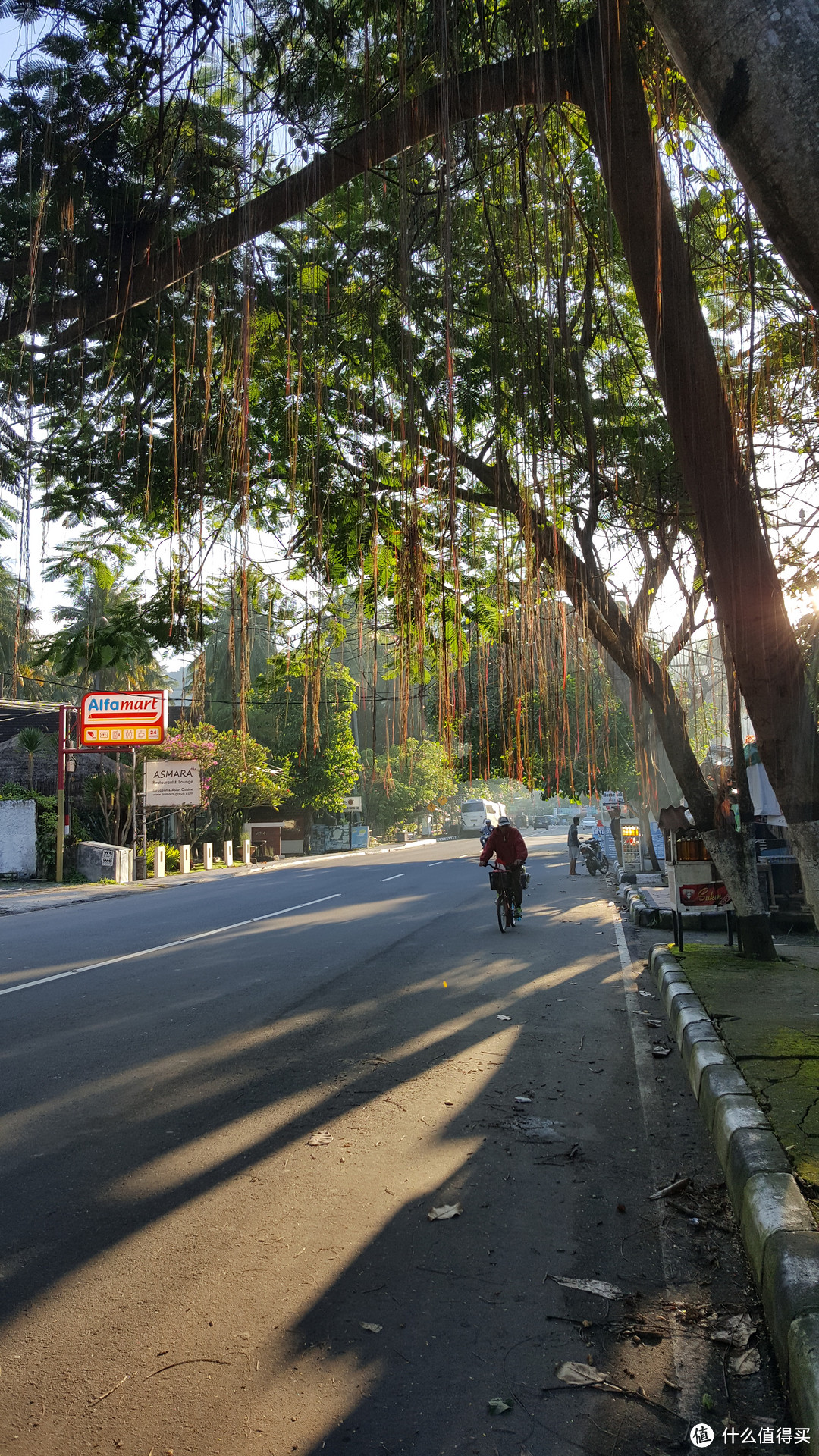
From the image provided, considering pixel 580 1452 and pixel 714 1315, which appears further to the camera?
pixel 714 1315

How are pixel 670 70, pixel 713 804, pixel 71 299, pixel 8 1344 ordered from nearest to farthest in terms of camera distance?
pixel 8 1344 → pixel 71 299 → pixel 670 70 → pixel 713 804

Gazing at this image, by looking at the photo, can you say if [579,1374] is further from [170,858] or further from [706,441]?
[170,858]

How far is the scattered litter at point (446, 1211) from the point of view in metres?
3.54

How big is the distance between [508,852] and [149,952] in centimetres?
519

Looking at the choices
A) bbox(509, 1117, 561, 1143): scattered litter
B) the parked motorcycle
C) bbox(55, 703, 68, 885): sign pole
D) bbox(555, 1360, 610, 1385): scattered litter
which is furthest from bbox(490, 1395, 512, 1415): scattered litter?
the parked motorcycle

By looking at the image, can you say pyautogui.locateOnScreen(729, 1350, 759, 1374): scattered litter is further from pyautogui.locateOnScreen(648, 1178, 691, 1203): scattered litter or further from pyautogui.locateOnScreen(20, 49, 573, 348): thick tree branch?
pyautogui.locateOnScreen(20, 49, 573, 348): thick tree branch

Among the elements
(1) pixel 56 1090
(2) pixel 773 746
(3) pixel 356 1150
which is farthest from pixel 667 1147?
(1) pixel 56 1090

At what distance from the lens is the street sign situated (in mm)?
26047

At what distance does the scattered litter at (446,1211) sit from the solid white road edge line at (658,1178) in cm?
78

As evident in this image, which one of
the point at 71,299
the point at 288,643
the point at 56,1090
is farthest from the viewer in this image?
the point at 288,643

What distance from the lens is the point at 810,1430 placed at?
Result: 6.88ft

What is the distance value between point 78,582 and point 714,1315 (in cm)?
517

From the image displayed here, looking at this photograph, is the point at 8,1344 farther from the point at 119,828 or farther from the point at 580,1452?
the point at 119,828

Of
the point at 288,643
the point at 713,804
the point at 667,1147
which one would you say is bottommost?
the point at 667,1147
